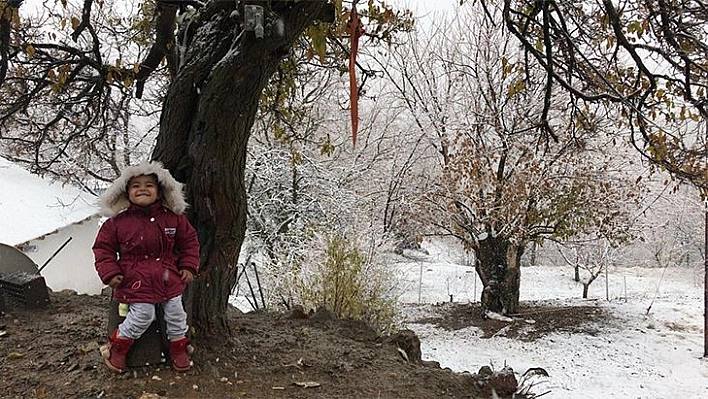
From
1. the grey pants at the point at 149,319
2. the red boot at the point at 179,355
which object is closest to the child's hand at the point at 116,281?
the grey pants at the point at 149,319

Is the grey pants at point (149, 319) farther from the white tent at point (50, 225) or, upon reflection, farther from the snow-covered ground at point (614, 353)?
the white tent at point (50, 225)

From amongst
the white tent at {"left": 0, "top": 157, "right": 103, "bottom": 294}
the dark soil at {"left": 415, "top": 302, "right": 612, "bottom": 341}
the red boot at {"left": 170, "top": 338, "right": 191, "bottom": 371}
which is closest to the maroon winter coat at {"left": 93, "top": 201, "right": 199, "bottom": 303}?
the red boot at {"left": 170, "top": 338, "right": 191, "bottom": 371}

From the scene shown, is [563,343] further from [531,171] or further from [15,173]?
[15,173]

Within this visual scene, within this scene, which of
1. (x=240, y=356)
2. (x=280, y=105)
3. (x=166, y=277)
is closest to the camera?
(x=166, y=277)

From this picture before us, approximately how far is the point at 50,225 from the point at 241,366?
9.84m

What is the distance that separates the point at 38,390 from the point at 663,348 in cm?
1003

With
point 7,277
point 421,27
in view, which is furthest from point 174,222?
point 421,27

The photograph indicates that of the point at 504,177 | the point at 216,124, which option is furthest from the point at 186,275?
the point at 504,177

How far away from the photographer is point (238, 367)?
2867mm

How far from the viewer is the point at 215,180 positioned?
9.16 feet

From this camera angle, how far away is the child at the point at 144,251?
2.49m

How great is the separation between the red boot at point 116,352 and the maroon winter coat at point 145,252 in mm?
194

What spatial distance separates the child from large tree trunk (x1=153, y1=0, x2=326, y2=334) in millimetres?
266

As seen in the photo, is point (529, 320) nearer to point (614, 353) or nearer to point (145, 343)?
point (614, 353)
